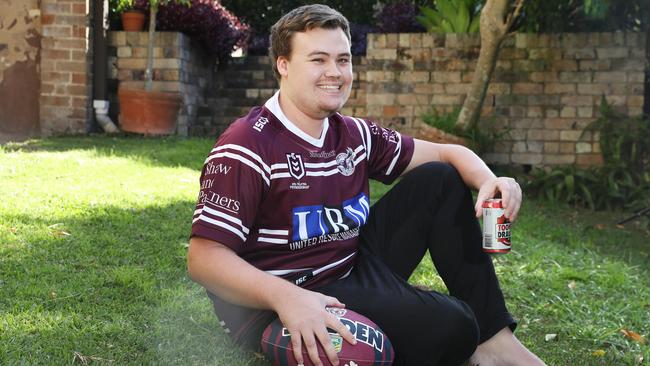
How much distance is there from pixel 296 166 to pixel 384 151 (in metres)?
0.52

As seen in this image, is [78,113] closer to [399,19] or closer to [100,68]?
[100,68]

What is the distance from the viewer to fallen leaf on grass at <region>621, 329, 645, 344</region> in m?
3.52

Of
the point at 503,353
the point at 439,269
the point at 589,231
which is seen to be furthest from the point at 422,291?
the point at 589,231

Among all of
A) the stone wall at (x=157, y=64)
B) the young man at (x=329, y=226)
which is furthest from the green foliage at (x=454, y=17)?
the young man at (x=329, y=226)

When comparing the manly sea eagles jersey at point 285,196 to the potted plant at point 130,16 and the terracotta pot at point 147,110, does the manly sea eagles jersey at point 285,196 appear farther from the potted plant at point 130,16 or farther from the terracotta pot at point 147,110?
the potted plant at point 130,16

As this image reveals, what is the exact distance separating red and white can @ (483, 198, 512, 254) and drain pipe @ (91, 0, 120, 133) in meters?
7.20

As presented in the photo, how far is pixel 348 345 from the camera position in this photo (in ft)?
7.12

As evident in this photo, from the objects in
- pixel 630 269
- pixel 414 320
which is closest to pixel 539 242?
pixel 630 269

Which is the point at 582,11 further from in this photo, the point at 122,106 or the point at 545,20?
the point at 122,106

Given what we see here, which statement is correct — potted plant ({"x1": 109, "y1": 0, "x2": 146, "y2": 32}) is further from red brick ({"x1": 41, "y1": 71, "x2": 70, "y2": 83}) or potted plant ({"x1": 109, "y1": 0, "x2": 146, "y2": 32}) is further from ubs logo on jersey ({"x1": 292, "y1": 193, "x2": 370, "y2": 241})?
ubs logo on jersey ({"x1": 292, "y1": 193, "x2": 370, "y2": 241})

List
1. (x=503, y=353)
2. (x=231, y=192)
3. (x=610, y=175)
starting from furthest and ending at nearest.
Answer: (x=610, y=175)
(x=503, y=353)
(x=231, y=192)

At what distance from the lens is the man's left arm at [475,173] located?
2.62 m

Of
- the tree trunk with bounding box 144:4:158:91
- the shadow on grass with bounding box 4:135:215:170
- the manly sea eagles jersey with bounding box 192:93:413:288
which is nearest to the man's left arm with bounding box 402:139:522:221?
the manly sea eagles jersey with bounding box 192:93:413:288

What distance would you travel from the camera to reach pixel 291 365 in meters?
2.24
